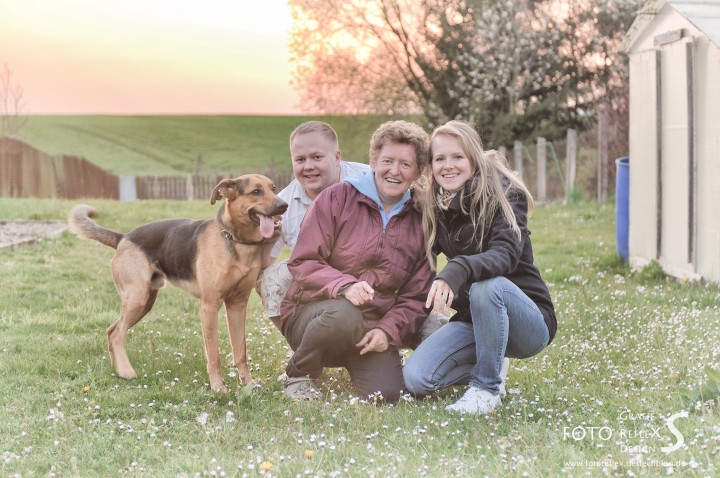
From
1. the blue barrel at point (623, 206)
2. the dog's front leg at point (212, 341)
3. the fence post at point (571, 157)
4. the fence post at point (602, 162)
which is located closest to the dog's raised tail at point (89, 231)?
the dog's front leg at point (212, 341)

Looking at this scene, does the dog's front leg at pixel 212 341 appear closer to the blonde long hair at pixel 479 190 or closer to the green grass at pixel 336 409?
the green grass at pixel 336 409

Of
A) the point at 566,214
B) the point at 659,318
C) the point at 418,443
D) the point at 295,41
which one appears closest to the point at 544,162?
the point at 566,214

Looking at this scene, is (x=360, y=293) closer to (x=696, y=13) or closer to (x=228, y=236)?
(x=228, y=236)

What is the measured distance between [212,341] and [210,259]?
1.90 feet

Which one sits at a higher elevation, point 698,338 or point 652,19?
point 652,19

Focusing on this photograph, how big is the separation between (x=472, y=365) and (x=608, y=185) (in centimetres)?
1470

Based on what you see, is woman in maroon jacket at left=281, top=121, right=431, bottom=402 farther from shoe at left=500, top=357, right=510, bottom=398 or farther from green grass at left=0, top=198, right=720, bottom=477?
shoe at left=500, top=357, right=510, bottom=398

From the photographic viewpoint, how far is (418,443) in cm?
364

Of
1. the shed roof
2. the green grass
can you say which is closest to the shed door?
the shed roof

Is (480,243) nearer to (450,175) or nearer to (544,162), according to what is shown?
(450,175)

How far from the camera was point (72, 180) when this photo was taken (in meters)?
25.9

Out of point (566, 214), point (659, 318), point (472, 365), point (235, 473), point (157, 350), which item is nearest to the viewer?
point (235, 473)

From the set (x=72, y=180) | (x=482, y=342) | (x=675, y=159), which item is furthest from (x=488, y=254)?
(x=72, y=180)

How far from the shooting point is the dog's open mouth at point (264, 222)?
475 centimetres
